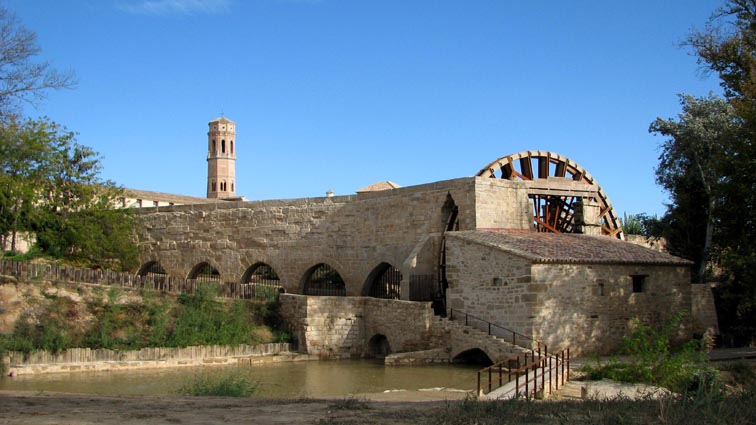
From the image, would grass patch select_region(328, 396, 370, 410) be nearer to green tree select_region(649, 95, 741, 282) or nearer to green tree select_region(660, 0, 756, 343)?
green tree select_region(660, 0, 756, 343)

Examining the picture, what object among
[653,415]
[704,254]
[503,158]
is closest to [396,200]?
[503,158]

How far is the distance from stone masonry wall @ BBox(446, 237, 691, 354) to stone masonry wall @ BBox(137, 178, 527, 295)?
2.70 metres

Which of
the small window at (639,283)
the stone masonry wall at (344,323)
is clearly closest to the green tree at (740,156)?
the small window at (639,283)

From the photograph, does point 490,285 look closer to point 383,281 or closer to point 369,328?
point 369,328

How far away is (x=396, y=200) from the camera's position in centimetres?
2334

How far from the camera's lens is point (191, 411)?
8766mm

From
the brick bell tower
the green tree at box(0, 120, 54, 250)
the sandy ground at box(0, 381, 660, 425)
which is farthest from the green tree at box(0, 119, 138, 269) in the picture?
the brick bell tower

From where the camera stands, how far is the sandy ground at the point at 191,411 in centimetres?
786

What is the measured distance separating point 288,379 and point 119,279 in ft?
22.6

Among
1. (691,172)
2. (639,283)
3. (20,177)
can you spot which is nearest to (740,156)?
(639,283)

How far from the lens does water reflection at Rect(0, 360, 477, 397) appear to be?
1487 cm

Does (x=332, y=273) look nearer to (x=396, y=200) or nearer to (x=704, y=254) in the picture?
(x=396, y=200)

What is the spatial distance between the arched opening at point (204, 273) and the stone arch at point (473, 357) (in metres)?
12.4

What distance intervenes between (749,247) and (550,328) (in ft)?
14.6
